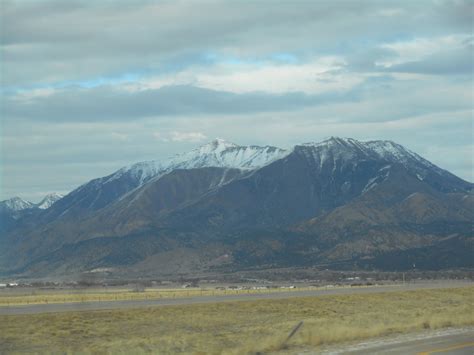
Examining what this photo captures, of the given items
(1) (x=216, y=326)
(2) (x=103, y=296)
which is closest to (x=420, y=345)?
(1) (x=216, y=326)

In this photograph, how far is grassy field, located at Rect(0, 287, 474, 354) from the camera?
30.2 m

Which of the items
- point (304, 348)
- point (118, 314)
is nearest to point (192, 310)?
point (118, 314)

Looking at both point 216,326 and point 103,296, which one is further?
point 103,296

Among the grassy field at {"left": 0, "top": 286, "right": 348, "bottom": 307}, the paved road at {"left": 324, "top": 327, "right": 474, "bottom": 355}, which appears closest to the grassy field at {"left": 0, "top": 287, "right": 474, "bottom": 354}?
the paved road at {"left": 324, "top": 327, "right": 474, "bottom": 355}

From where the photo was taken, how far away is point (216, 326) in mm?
39375

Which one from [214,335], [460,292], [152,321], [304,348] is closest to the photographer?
[304,348]

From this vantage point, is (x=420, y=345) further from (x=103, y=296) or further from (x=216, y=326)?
(x=103, y=296)

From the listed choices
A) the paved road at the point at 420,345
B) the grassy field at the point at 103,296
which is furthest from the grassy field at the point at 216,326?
the grassy field at the point at 103,296

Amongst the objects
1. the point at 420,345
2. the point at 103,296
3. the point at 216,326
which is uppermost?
the point at 420,345

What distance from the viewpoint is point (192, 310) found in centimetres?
4791

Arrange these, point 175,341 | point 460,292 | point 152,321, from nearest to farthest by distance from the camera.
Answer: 1. point 175,341
2. point 152,321
3. point 460,292

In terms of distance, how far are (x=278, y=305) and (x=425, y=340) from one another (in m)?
22.6

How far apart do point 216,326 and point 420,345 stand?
44.0 feet

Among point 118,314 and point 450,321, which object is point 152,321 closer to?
point 118,314
